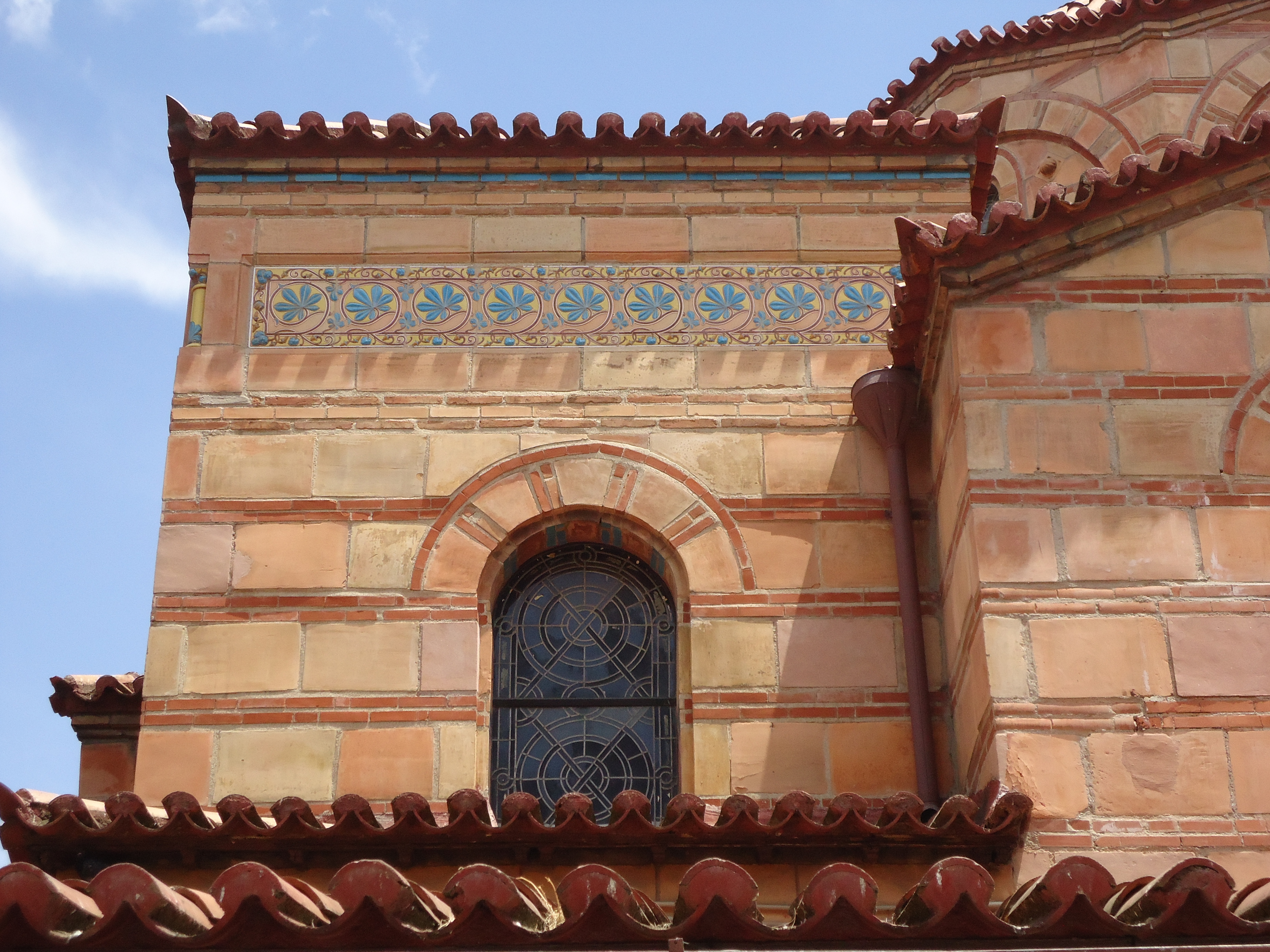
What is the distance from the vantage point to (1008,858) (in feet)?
25.2

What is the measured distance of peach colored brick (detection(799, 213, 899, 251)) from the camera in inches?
419

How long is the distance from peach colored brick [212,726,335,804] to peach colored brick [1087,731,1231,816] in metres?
3.55

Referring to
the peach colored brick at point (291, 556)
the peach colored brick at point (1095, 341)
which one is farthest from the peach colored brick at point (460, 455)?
the peach colored brick at point (1095, 341)

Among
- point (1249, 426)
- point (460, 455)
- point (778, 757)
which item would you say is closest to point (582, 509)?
point (460, 455)

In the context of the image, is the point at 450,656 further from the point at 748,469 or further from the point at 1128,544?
the point at 1128,544

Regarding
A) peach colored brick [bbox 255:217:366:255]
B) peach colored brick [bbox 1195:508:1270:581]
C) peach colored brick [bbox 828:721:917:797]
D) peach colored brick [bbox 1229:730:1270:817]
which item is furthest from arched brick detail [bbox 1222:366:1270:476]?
peach colored brick [bbox 255:217:366:255]

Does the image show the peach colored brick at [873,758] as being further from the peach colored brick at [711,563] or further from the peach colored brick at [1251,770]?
the peach colored brick at [1251,770]

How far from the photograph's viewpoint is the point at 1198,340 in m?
8.88

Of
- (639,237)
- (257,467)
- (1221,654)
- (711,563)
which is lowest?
(1221,654)

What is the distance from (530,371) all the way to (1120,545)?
11.1 ft

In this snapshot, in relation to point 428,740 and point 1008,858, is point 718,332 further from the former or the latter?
point 1008,858

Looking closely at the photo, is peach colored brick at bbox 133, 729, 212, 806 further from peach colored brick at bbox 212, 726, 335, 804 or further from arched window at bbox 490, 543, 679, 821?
arched window at bbox 490, 543, 679, 821

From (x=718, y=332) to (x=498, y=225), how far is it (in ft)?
4.76

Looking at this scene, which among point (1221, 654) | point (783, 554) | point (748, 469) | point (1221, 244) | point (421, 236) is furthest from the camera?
point (421, 236)
